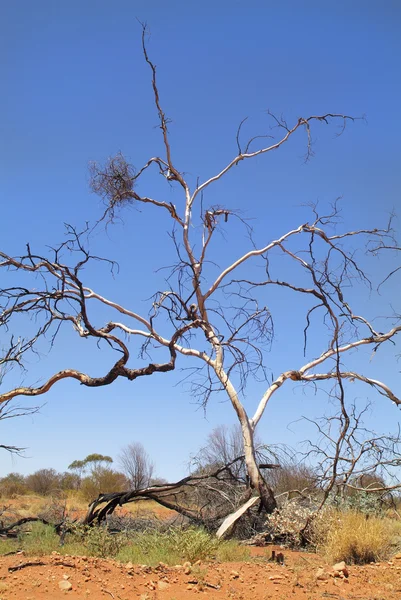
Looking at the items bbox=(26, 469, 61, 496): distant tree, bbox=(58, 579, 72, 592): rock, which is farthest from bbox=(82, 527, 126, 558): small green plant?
bbox=(26, 469, 61, 496): distant tree

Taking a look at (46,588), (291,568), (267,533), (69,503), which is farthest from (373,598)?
(69,503)

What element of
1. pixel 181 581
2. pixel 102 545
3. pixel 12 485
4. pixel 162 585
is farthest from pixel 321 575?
pixel 12 485

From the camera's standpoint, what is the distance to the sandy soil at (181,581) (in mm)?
5738

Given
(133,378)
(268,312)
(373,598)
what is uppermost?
(268,312)

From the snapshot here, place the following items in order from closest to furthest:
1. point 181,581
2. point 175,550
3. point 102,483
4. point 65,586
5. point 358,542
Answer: point 65,586
point 181,581
point 175,550
point 358,542
point 102,483

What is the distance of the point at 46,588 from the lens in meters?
5.70

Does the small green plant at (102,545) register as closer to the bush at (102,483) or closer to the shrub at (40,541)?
the shrub at (40,541)

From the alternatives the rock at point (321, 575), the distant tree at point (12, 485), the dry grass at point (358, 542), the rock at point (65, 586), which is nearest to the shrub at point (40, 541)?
the rock at point (65, 586)

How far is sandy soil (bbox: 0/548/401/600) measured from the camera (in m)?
5.74

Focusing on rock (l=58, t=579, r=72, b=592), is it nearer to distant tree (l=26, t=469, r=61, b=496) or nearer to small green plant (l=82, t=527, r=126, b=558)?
small green plant (l=82, t=527, r=126, b=558)

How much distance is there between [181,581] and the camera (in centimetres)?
636

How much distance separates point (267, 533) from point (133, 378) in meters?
3.70

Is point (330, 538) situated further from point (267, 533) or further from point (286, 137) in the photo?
point (286, 137)

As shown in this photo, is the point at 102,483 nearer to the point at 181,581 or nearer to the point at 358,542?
the point at 358,542
